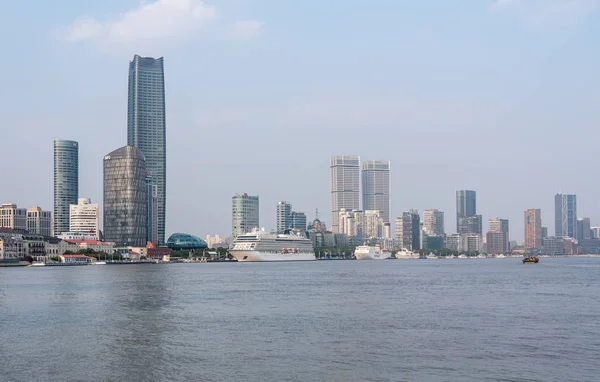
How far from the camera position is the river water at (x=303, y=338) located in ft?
130

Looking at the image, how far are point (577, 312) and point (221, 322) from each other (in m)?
30.8

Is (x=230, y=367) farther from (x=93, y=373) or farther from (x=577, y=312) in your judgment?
(x=577, y=312)

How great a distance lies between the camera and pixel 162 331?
55.0 meters

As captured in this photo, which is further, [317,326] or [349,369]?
[317,326]

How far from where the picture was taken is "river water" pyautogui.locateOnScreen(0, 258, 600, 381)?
39562 mm

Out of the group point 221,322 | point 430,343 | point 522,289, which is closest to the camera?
point 430,343

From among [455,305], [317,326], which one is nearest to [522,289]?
[455,305]

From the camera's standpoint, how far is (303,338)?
1983 inches

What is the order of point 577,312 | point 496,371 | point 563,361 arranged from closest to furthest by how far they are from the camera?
point 496,371 → point 563,361 → point 577,312

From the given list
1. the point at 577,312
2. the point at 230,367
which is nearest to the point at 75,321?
the point at 230,367

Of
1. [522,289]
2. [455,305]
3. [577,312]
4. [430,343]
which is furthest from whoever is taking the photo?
[522,289]

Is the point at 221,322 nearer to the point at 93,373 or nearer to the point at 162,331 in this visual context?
the point at 162,331

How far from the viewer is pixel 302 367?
133ft

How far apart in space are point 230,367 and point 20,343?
1736 centimetres
